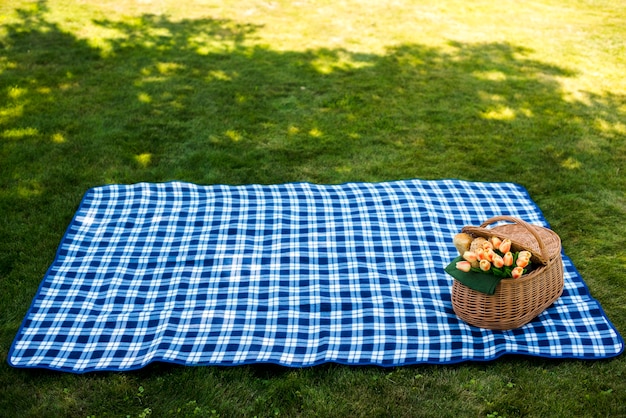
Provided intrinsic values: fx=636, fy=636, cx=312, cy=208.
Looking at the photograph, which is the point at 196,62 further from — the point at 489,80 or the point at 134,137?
the point at 489,80

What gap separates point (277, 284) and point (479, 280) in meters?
1.40

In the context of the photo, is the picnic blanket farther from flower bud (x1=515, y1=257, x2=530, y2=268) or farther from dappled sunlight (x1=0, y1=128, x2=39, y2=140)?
dappled sunlight (x1=0, y1=128, x2=39, y2=140)

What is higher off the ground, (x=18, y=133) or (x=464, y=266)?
(x=464, y=266)

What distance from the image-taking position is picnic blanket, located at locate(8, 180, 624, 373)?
3.83m

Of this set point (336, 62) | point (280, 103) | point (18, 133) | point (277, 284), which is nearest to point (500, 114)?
point (336, 62)

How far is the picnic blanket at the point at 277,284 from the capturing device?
12.6ft

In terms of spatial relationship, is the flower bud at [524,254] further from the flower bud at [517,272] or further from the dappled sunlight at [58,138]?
the dappled sunlight at [58,138]

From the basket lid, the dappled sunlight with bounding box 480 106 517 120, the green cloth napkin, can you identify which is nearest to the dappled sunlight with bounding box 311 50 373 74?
the dappled sunlight with bounding box 480 106 517 120

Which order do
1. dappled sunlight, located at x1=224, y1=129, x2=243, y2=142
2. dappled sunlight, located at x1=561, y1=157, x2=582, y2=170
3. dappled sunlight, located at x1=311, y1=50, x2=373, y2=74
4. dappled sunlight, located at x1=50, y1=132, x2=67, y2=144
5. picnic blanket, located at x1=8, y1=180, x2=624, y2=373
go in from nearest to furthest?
1. picnic blanket, located at x1=8, y1=180, x2=624, y2=373
2. dappled sunlight, located at x1=561, y1=157, x2=582, y2=170
3. dappled sunlight, located at x1=50, y1=132, x2=67, y2=144
4. dappled sunlight, located at x1=224, y1=129, x2=243, y2=142
5. dappled sunlight, located at x1=311, y1=50, x2=373, y2=74

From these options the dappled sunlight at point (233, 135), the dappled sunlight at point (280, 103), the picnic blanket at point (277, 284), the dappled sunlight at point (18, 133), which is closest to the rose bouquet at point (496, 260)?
the picnic blanket at point (277, 284)

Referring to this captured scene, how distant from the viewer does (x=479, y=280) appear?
3695 millimetres

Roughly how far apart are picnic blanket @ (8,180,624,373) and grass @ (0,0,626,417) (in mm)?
136

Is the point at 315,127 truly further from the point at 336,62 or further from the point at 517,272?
the point at 517,272

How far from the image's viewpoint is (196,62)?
802cm
